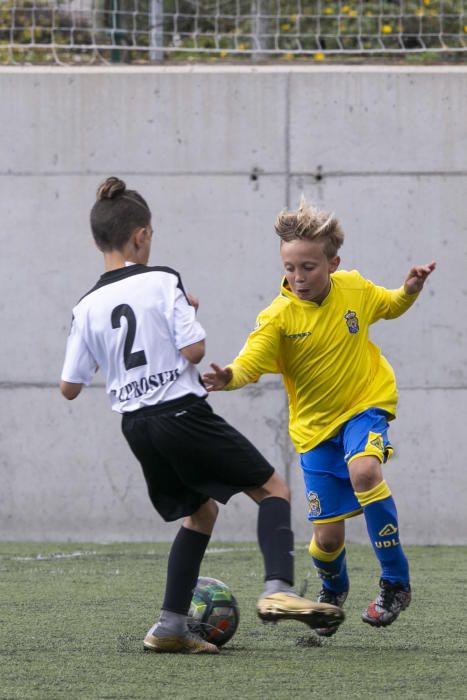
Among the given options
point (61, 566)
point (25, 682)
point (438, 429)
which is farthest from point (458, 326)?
point (25, 682)

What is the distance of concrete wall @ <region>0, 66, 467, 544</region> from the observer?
7.69 meters

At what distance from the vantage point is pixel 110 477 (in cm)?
776

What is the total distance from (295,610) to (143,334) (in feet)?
3.09

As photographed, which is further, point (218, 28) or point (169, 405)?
point (218, 28)

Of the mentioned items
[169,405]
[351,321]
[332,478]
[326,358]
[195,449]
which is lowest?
[332,478]

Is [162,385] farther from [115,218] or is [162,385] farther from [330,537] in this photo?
[330,537]

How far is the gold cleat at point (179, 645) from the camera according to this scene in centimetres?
400

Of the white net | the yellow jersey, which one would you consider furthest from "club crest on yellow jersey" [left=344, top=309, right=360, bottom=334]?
the white net

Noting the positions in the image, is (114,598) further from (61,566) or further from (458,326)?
(458,326)

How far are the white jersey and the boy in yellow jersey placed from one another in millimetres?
455

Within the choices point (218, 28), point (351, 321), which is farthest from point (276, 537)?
point (218, 28)

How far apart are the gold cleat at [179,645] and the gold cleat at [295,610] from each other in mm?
518

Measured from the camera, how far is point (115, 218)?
3947 millimetres

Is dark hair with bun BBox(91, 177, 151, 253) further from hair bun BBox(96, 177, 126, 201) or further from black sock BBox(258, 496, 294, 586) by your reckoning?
black sock BBox(258, 496, 294, 586)
